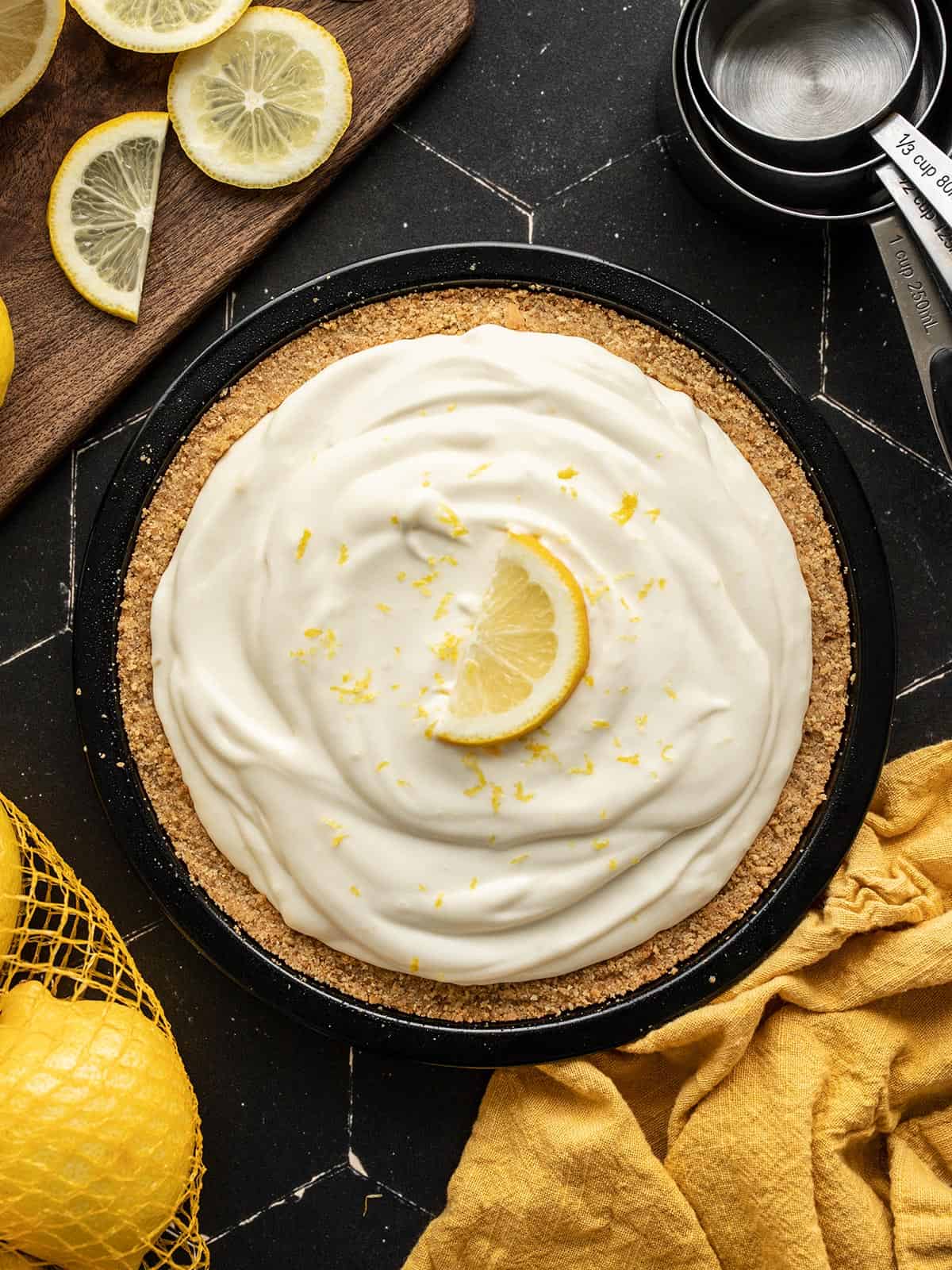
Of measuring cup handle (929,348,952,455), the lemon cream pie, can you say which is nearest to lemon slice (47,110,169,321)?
the lemon cream pie

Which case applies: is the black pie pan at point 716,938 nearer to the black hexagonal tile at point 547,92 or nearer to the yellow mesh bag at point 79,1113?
the yellow mesh bag at point 79,1113

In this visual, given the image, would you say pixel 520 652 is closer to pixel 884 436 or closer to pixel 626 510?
pixel 626 510

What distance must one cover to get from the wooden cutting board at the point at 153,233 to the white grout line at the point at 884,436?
911 millimetres

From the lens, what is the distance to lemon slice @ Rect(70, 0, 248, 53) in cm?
184

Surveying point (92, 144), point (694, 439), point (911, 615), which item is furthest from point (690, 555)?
point (92, 144)

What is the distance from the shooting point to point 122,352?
193 centimetres

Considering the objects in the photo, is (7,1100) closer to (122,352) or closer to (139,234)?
(122,352)

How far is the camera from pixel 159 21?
6.07 ft

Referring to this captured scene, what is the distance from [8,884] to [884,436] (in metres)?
1.60

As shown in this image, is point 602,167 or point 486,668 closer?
point 486,668

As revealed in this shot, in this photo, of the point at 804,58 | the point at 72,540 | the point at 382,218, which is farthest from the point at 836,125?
the point at 72,540

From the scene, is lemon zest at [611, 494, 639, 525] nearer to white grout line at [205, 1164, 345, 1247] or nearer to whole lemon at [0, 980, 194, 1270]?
whole lemon at [0, 980, 194, 1270]

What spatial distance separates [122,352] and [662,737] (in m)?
1.10

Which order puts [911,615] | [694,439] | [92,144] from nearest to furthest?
[694,439] → [92,144] → [911,615]
